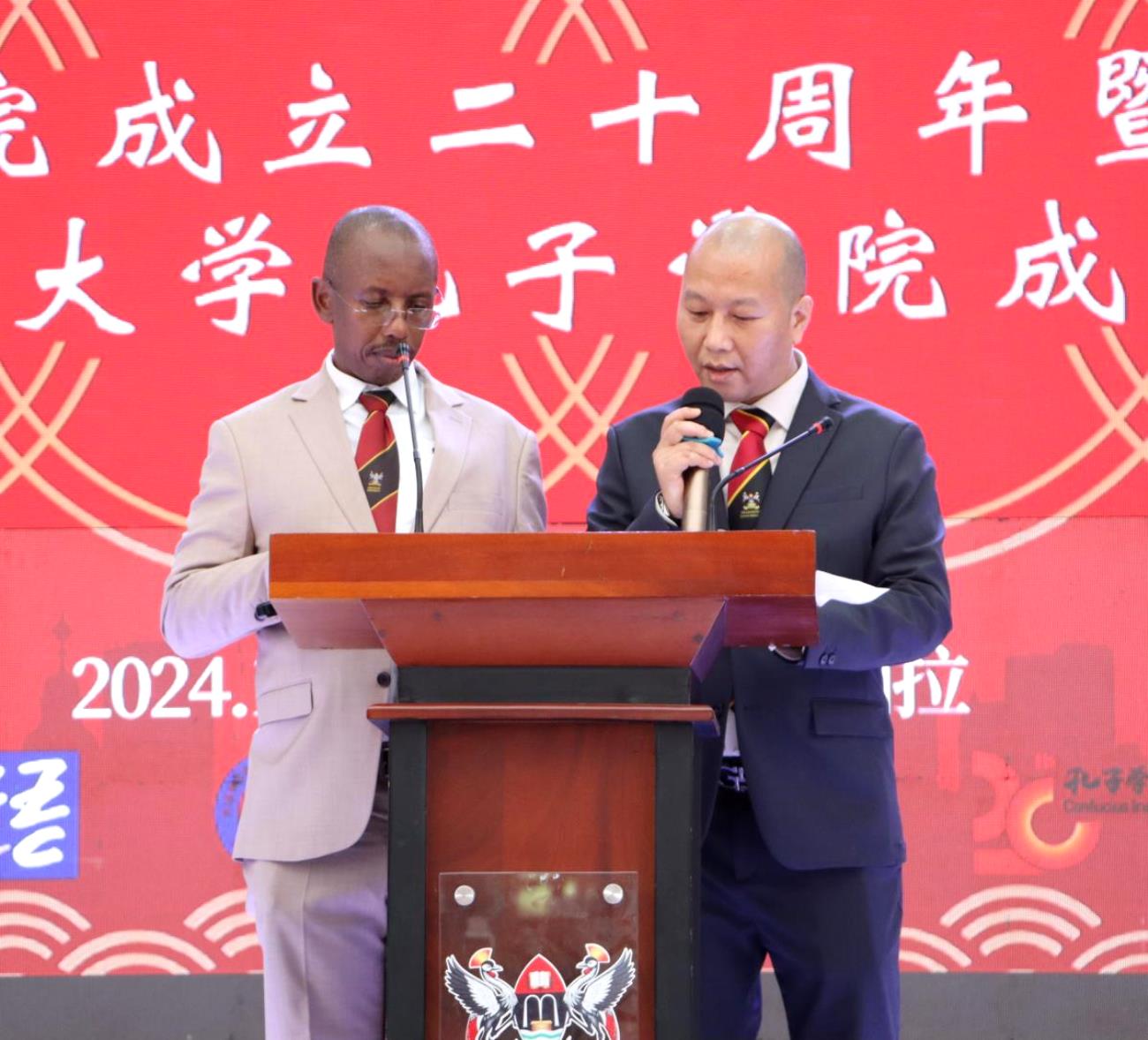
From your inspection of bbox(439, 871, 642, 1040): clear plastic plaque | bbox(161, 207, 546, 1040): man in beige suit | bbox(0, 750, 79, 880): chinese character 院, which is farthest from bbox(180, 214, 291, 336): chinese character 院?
bbox(439, 871, 642, 1040): clear plastic plaque

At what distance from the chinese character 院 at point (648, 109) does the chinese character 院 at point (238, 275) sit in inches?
30.3

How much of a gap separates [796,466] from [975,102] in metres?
1.52

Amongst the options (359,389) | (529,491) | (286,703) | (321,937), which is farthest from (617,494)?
(321,937)

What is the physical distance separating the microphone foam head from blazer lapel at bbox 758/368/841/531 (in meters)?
0.22

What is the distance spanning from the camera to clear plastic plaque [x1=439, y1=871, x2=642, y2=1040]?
53.9 inches

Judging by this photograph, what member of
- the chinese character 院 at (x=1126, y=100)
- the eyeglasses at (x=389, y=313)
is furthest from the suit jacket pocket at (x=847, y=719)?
the chinese character 院 at (x=1126, y=100)

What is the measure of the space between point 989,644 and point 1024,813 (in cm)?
35

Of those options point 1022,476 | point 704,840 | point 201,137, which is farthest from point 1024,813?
point 201,137

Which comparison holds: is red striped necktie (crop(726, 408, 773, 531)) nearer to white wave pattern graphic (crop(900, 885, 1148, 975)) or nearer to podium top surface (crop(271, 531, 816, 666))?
podium top surface (crop(271, 531, 816, 666))

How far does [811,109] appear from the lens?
3145mm

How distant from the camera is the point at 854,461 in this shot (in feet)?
6.39

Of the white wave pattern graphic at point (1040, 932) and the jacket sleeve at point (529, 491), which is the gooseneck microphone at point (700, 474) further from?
the white wave pattern graphic at point (1040, 932)

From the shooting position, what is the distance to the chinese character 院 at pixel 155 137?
125 inches

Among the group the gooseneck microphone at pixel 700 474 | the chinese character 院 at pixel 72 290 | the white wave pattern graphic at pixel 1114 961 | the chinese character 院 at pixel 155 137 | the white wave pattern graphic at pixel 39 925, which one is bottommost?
the white wave pattern graphic at pixel 1114 961
